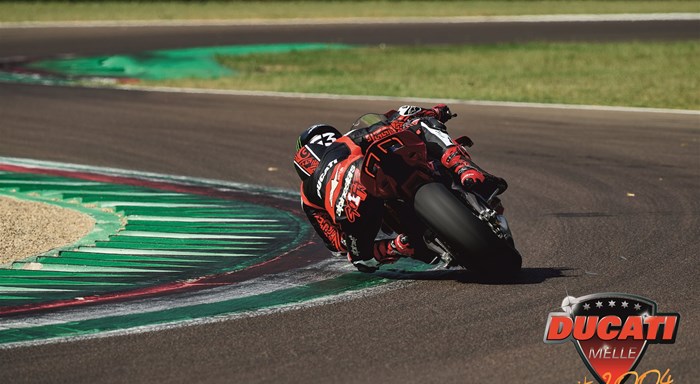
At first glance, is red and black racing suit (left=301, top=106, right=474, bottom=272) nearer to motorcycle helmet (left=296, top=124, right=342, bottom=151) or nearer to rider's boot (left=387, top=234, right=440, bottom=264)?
rider's boot (left=387, top=234, right=440, bottom=264)

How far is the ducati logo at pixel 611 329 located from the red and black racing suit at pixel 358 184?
5.08 ft

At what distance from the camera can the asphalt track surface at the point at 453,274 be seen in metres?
6.16

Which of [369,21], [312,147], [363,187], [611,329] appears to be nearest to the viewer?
[611,329]

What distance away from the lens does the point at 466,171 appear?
7828mm

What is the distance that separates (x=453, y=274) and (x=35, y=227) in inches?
146

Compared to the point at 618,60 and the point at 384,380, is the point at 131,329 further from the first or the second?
the point at 618,60

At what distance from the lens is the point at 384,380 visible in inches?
233

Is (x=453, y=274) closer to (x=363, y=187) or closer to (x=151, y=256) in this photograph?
(x=363, y=187)

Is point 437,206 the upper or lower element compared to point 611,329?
upper

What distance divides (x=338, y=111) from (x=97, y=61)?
945 centimetres

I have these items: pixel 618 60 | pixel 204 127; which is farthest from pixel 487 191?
pixel 618 60

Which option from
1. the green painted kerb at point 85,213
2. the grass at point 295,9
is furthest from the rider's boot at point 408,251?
the grass at point 295,9

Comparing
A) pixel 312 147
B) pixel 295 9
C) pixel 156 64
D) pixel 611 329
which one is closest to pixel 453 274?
pixel 312 147

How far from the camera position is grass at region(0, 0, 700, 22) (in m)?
37.2
